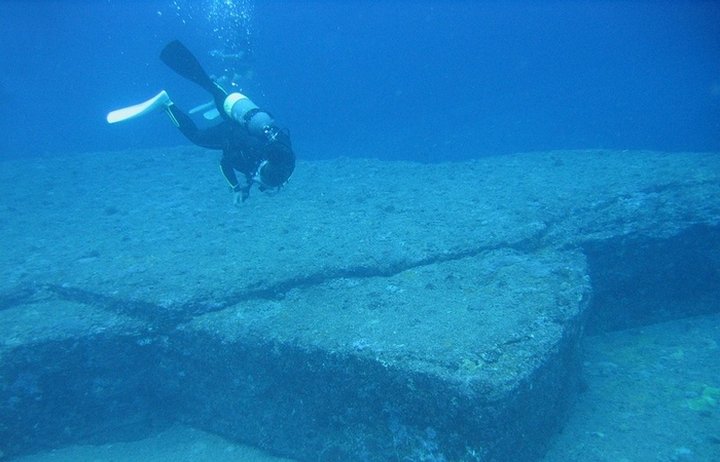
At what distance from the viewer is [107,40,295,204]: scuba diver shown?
4504mm

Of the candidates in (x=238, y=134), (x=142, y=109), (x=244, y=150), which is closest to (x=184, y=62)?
Result: (x=142, y=109)

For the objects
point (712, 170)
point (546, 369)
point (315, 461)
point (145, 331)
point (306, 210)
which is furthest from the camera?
point (306, 210)

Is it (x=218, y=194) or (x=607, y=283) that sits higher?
(x=218, y=194)

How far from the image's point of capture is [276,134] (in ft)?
15.3

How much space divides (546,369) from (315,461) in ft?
6.44

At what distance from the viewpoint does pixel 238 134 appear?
17.1ft

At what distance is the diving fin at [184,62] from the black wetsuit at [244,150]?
52 cm

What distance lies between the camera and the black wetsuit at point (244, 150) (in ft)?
14.7

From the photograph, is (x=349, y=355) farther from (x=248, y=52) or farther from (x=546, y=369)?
(x=248, y=52)

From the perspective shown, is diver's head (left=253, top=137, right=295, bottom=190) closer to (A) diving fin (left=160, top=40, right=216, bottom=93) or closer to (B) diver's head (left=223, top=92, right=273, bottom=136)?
(B) diver's head (left=223, top=92, right=273, bottom=136)

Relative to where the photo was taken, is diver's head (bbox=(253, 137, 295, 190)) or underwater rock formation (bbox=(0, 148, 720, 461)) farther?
diver's head (bbox=(253, 137, 295, 190))

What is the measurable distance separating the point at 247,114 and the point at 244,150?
414 millimetres

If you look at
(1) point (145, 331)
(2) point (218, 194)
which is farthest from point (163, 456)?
(2) point (218, 194)

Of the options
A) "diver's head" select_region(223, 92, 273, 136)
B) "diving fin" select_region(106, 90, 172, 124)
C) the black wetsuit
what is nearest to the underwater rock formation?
the black wetsuit
